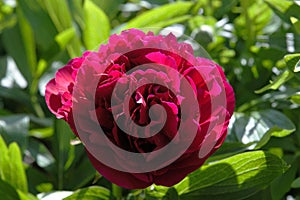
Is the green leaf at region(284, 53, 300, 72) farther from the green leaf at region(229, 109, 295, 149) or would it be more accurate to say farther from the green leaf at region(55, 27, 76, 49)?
the green leaf at region(55, 27, 76, 49)

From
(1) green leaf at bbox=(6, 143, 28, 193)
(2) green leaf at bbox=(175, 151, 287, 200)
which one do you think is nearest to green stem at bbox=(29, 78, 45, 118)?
(1) green leaf at bbox=(6, 143, 28, 193)

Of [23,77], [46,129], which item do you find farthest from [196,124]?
[23,77]

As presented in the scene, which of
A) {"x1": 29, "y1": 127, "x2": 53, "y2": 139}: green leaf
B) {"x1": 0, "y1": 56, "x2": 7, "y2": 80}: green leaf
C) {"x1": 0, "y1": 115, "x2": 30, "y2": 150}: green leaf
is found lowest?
{"x1": 29, "y1": 127, "x2": 53, "y2": 139}: green leaf

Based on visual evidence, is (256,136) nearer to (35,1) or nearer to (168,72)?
(168,72)

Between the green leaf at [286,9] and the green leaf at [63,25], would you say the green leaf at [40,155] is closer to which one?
the green leaf at [63,25]

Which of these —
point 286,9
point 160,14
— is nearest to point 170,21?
point 160,14

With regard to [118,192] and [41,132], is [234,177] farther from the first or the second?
[41,132]
